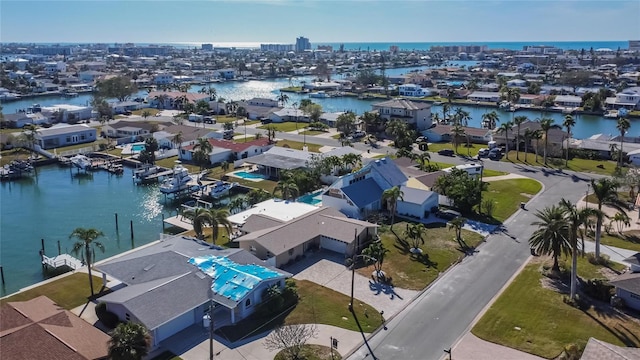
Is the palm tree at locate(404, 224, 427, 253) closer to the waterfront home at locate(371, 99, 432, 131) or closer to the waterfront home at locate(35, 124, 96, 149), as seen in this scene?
the waterfront home at locate(371, 99, 432, 131)

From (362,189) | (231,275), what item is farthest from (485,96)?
(231,275)

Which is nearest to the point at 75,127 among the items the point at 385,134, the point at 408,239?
the point at 385,134

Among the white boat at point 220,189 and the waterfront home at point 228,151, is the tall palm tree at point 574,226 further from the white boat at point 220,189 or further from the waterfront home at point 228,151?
the waterfront home at point 228,151

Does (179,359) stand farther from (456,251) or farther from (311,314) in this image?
(456,251)

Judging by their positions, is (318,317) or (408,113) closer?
(318,317)

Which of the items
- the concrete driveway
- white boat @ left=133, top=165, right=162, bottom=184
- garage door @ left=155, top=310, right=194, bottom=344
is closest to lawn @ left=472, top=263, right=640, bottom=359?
the concrete driveway

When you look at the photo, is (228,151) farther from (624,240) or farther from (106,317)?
(624,240)

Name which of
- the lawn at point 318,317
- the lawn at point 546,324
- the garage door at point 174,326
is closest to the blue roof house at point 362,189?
the lawn at point 318,317
